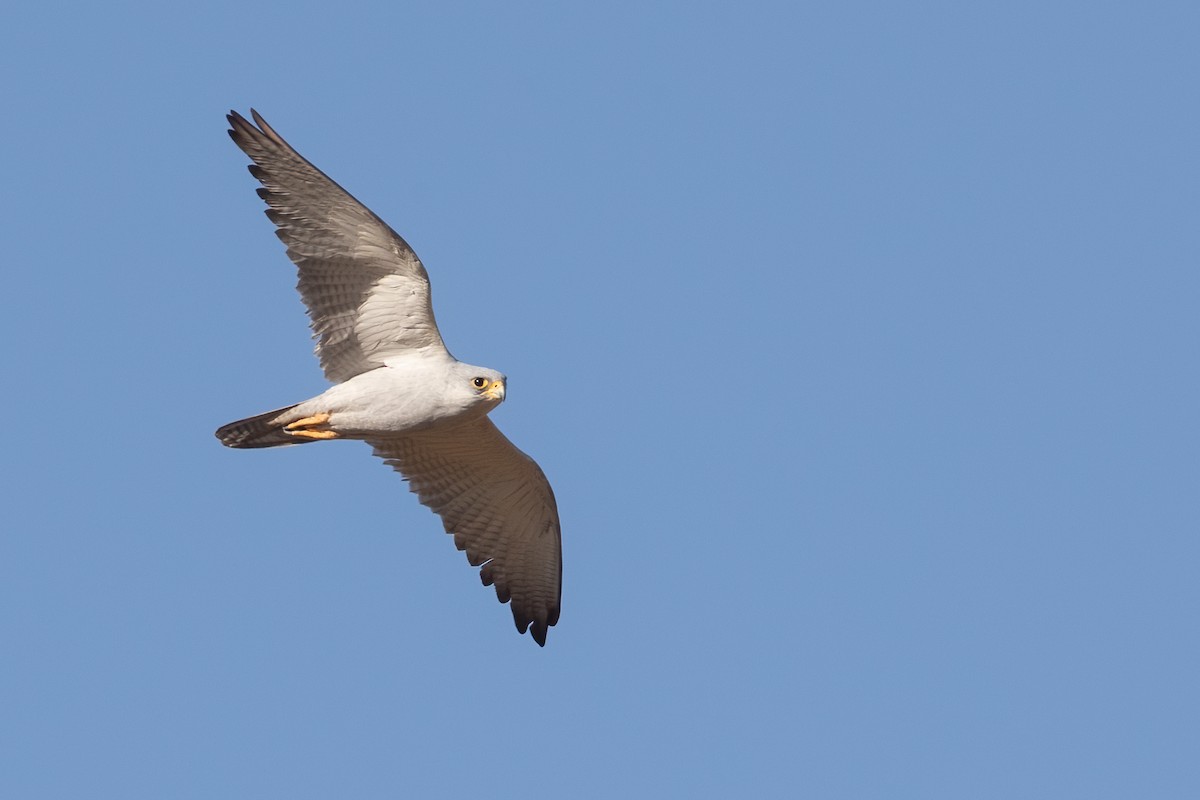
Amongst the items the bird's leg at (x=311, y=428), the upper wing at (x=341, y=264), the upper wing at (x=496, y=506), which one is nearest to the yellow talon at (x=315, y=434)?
the bird's leg at (x=311, y=428)

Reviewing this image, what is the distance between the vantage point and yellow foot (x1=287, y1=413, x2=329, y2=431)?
14.9 metres

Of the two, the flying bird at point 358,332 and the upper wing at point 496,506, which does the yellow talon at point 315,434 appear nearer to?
the flying bird at point 358,332

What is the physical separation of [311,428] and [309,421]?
0.08 metres

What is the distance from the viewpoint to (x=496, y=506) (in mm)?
16875

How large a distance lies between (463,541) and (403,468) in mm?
996

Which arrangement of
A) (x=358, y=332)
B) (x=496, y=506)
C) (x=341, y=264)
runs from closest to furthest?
(x=341, y=264) < (x=358, y=332) < (x=496, y=506)

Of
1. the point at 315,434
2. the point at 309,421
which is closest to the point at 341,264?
the point at 309,421

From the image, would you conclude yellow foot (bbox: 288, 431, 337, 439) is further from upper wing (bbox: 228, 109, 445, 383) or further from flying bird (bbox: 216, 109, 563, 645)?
upper wing (bbox: 228, 109, 445, 383)

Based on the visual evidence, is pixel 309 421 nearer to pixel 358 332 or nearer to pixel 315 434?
pixel 315 434

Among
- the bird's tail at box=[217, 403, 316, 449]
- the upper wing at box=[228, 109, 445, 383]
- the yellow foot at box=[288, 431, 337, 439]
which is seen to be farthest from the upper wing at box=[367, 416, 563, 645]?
the upper wing at box=[228, 109, 445, 383]

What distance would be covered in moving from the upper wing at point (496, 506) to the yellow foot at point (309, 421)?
109 centimetres

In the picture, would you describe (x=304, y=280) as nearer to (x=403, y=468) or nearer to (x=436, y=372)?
(x=436, y=372)

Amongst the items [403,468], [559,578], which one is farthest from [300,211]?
[559,578]

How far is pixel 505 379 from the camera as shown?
14.4 metres
